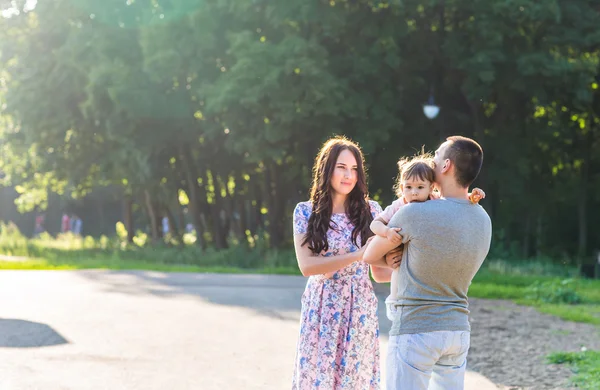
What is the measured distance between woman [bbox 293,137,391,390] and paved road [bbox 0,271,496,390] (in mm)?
3109

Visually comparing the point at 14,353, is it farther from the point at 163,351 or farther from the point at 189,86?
the point at 189,86

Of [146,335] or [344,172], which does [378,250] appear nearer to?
[344,172]

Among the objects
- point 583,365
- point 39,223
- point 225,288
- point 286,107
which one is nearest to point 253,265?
point 286,107

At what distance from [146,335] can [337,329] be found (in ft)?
21.1

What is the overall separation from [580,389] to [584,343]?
3.14 meters

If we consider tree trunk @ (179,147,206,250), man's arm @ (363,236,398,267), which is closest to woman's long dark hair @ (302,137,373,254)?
man's arm @ (363,236,398,267)

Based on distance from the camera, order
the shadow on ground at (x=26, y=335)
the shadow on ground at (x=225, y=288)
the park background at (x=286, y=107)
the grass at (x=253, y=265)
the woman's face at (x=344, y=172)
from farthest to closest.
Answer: the park background at (x=286, y=107) → the grass at (x=253, y=265) → the shadow on ground at (x=225, y=288) → the shadow on ground at (x=26, y=335) → the woman's face at (x=344, y=172)

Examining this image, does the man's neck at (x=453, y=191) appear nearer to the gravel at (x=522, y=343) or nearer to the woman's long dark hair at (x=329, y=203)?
the woman's long dark hair at (x=329, y=203)

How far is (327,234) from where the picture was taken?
557 cm

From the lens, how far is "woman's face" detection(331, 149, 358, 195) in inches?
217

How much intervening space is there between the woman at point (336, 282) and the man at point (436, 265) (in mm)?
873

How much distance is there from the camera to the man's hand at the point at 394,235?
14.9 ft

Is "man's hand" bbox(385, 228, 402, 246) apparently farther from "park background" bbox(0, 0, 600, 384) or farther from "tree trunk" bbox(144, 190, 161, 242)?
"tree trunk" bbox(144, 190, 161, 242)

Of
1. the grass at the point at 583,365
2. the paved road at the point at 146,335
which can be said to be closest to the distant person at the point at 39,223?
the paved road at the point at 146,335
